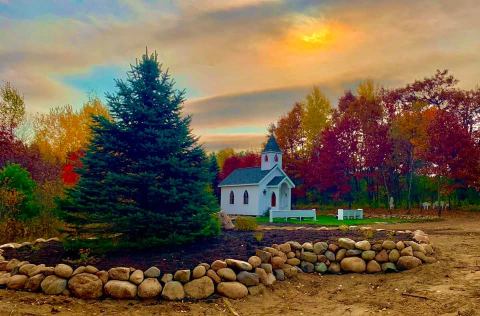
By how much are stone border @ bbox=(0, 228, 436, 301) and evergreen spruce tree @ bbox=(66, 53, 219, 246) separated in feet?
5.23

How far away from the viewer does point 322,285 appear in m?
8.85

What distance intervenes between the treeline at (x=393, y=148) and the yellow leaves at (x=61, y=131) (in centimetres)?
1949

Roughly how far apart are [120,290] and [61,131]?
34725 mm

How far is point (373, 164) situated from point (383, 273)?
27.0 metres

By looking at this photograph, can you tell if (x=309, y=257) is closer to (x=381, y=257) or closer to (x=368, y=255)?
(x=368, y=255)

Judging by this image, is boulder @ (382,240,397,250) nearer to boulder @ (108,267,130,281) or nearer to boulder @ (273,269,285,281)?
boulder @ (273,269,285,281)

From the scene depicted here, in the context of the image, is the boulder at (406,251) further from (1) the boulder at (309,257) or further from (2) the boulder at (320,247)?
(1) the boulder at (309,257)

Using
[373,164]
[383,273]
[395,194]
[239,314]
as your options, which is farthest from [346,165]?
[239,314]

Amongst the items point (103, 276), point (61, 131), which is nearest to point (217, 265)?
point (103, 276)

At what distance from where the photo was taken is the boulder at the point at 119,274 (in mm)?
7824

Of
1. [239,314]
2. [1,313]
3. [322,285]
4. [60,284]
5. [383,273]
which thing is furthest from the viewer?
[383,273]

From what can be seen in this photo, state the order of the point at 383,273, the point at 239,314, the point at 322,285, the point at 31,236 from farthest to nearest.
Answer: the point at 31,236, the point at 383,273, the point at 322,285, the point at 239,314

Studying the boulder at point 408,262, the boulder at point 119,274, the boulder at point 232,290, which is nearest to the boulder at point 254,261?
the boulder at point 232,290

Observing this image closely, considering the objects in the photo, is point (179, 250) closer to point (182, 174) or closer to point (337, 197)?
point (182, 174)
